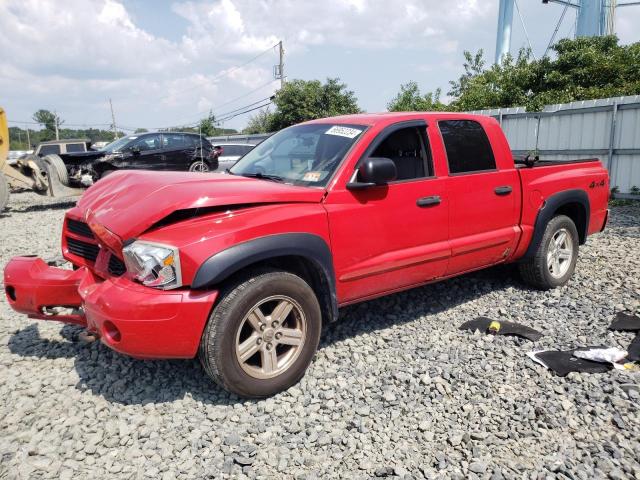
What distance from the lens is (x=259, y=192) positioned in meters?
3.31

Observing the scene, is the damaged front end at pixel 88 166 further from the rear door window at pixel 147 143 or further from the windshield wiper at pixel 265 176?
the windshield wiper at pixel 265 176

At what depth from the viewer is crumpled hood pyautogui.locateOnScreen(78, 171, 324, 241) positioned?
305 cm

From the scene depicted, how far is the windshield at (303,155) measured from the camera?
3795 mm

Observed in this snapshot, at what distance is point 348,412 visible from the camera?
3.17 m

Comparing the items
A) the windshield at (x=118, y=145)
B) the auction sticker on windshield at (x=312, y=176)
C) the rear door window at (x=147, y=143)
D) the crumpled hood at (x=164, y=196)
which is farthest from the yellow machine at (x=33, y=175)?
the auction sticker on windshield at (x=312, y=176)

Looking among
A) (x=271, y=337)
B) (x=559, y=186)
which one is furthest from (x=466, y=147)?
(x=271, y=337)

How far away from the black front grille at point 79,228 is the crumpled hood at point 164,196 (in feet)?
0.37

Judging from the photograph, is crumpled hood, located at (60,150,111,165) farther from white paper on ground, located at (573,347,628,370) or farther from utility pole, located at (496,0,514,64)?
utility pole, located at (496,0,514,64)

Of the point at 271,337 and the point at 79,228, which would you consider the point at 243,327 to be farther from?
the point at 79,228

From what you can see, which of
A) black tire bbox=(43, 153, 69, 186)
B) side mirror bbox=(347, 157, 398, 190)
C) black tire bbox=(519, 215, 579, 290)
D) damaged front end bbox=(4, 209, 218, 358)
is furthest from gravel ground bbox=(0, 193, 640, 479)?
black tire bbox=(43, 153, 69, 186)

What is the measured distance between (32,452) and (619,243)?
741 cm

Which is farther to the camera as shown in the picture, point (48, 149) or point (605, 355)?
point (48, 149)

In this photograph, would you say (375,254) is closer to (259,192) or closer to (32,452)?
(259,192)

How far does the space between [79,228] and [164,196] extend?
106cm
